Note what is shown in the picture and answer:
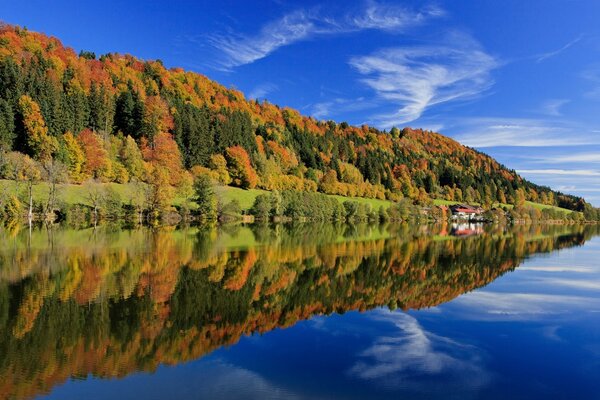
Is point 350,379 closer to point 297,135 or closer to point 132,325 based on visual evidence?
point 132,325

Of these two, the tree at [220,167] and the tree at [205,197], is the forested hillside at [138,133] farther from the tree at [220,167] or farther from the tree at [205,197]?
the tree at [205,197]

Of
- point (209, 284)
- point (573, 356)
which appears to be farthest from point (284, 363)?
point (209, 284)

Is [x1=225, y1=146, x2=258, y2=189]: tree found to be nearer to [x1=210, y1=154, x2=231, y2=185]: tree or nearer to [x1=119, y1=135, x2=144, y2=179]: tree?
[x1=210, y1=154, x2=231, y2=185]: tree

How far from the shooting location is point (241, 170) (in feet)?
377

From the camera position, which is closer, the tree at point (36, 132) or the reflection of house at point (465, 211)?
the tree at point (36, 132)

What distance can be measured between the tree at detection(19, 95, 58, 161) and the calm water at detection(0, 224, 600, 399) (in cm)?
6988

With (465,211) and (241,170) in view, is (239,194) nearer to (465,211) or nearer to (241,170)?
(241,170)

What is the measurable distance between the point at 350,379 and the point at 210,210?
8259 cm

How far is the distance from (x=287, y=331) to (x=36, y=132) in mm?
94076

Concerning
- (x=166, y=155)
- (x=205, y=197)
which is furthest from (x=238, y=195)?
(x=166, y=155)

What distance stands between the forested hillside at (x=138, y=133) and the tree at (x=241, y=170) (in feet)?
0.88

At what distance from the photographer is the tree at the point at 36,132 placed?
89.6 m

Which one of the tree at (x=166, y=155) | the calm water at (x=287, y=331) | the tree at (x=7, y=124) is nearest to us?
the calm water at (x=287, y=331)

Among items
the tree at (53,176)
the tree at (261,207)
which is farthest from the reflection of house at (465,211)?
the tree at (53,176)
